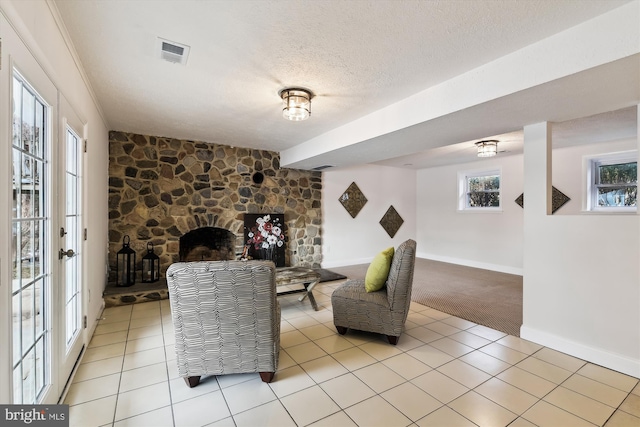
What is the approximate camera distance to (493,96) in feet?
6.73

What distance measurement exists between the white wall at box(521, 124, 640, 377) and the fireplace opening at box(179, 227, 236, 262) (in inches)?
167

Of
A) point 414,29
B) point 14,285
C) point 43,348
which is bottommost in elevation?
point 43,348

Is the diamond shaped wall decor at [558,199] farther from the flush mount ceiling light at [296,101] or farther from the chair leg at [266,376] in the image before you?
the chair leg at [266,376]

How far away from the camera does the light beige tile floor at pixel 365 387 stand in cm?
169

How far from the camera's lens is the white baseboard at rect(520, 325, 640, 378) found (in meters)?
2.15

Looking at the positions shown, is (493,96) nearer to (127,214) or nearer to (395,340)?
(395,340)

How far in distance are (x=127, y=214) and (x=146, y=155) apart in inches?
35.6

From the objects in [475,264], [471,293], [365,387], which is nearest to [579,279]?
[471,293]

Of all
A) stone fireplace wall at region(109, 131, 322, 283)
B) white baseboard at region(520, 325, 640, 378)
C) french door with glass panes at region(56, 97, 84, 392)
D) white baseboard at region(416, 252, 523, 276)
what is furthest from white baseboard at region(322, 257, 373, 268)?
french door with glass panes at region(56, 97, 84, 392)

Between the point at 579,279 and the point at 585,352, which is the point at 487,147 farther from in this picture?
the point at 585,352

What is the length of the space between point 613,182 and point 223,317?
567 centimetres

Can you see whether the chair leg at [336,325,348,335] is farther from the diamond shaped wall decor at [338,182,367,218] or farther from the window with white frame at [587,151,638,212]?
the window with white frame at [587,151,638,212]

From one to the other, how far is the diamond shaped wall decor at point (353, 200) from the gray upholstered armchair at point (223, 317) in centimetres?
434

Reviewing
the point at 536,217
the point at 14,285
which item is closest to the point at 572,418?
the point at 536,217
